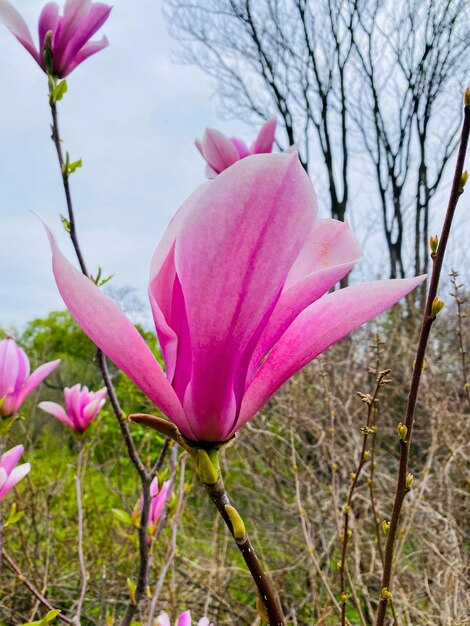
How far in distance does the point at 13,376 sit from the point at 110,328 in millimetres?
730

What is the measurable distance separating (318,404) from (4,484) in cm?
260

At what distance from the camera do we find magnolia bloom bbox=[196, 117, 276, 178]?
0.95 m

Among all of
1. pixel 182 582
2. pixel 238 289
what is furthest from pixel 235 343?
pixel 182 582

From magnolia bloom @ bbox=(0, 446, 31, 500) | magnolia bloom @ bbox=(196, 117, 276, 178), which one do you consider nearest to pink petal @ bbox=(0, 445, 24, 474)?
magnolia bloom @ bbox=(0, 446, 31, 500)

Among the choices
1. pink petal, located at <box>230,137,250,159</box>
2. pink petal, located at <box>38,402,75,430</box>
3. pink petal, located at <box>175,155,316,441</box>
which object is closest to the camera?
pink petal, located at <box>175,155,316,441</box>

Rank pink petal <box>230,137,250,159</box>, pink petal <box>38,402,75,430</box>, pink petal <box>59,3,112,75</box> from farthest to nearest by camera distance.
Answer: pink petal <box>38,402,75,430</box>, pink petal <box>230,137,250,159</box>, pink petal <box>59,3,112,75</box>

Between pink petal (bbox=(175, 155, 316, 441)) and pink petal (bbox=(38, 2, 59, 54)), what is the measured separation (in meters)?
0.74

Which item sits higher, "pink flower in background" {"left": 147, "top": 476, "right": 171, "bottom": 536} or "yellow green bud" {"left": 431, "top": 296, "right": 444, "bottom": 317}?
"yellow green bud" {"left": 431, "top": 296, "right": 444, "bottom": 317}

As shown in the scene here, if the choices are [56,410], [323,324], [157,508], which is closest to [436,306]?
[323,324]

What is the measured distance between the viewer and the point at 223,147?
0.96 m

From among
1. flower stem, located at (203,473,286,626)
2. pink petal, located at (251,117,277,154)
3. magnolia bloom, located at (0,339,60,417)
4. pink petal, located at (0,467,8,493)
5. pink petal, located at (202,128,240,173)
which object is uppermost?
pink petal, located at (251,117,277,154)

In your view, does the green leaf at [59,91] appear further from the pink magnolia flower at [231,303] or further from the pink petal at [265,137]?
the pink magnolia flower at [231,303]

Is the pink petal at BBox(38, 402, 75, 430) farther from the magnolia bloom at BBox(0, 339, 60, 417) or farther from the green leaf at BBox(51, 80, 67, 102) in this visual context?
the green leaf at BBox(51, 80, 67, 102)

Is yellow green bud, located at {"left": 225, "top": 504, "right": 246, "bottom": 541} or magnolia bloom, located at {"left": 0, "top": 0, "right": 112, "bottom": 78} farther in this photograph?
magnolia bloom, located at {"left": 0, "top": 0, "right": 112, "bottom": 78}
